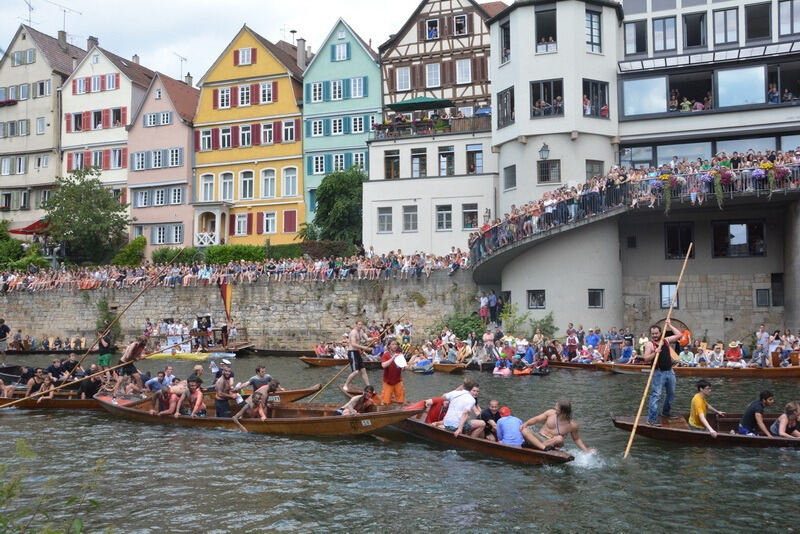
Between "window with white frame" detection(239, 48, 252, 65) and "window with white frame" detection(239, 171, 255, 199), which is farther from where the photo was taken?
"window with white frame" detection(239, 48, 252, 65)

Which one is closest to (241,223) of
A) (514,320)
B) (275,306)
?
(275,306)

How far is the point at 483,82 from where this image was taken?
148 feet

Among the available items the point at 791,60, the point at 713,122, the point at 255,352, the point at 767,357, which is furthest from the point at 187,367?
the point at 791,60

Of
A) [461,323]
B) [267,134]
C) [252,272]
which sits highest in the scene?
[267,134]

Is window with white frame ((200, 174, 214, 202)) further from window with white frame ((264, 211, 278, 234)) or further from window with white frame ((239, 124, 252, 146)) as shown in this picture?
window with white frame ((264, 211, 278, 234))

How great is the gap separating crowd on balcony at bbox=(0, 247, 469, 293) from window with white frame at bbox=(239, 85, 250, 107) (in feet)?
42.3

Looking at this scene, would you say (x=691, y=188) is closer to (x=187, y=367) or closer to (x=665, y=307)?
(x=665, y=307)

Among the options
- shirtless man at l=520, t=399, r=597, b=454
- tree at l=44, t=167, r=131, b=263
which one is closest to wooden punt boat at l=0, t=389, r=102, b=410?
shirtless man at l=520, t=399, r=597, b=454

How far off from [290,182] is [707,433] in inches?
1567

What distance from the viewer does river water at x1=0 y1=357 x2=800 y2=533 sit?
440 inches

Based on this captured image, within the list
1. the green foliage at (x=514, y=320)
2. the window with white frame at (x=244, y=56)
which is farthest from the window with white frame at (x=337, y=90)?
the green foliage at (x=514, y=320)

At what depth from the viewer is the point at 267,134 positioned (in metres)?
52.5

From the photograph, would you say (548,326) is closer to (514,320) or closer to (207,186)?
(514,320)

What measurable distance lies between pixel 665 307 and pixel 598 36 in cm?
1173
